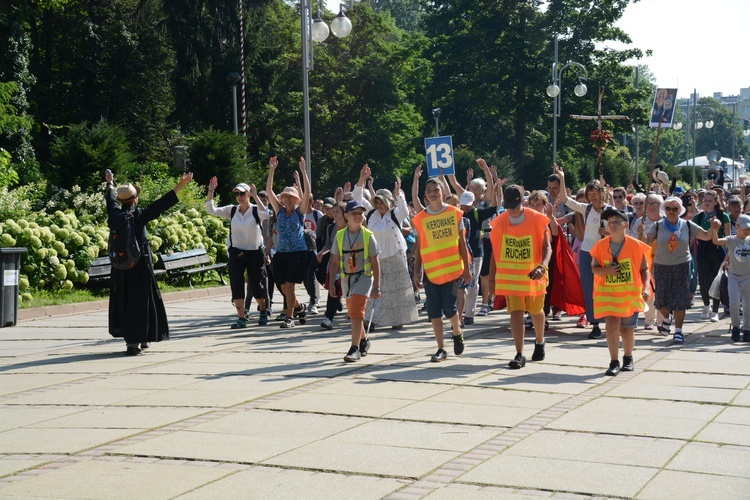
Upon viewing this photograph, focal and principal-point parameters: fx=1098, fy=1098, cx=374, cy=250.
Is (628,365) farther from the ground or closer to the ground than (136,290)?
closer to the ground

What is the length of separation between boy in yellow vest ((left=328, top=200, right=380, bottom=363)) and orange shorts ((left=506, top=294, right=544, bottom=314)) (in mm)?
1332

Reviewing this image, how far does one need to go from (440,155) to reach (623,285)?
10.0 meters

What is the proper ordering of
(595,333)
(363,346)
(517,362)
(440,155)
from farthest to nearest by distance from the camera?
(440,155) < (595,333) < (363,346) < (517,362)

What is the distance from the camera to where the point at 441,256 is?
35.7 ft

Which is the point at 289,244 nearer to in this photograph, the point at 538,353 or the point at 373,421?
the point at 538,353

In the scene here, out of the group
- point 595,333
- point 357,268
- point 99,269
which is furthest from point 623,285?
point 99,269

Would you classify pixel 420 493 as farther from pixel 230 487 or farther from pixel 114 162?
pixel 114 162

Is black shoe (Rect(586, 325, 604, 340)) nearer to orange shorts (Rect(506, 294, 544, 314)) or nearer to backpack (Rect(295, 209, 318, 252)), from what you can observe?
orange shorts (Rect(506, 294, 544, 314))

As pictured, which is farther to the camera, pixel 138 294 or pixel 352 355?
pixel 138 294

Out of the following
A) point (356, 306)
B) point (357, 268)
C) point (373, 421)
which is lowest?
point (373, 421)

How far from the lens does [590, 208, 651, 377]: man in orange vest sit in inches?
395

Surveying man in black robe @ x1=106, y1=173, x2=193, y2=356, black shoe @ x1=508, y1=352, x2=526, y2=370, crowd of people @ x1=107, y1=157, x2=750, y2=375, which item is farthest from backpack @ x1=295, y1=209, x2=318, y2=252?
black shoe @ x1=508, y1=352, x2=526, y2=370

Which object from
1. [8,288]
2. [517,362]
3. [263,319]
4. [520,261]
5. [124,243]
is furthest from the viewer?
[8,288]

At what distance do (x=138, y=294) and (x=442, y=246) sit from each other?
3.46m
